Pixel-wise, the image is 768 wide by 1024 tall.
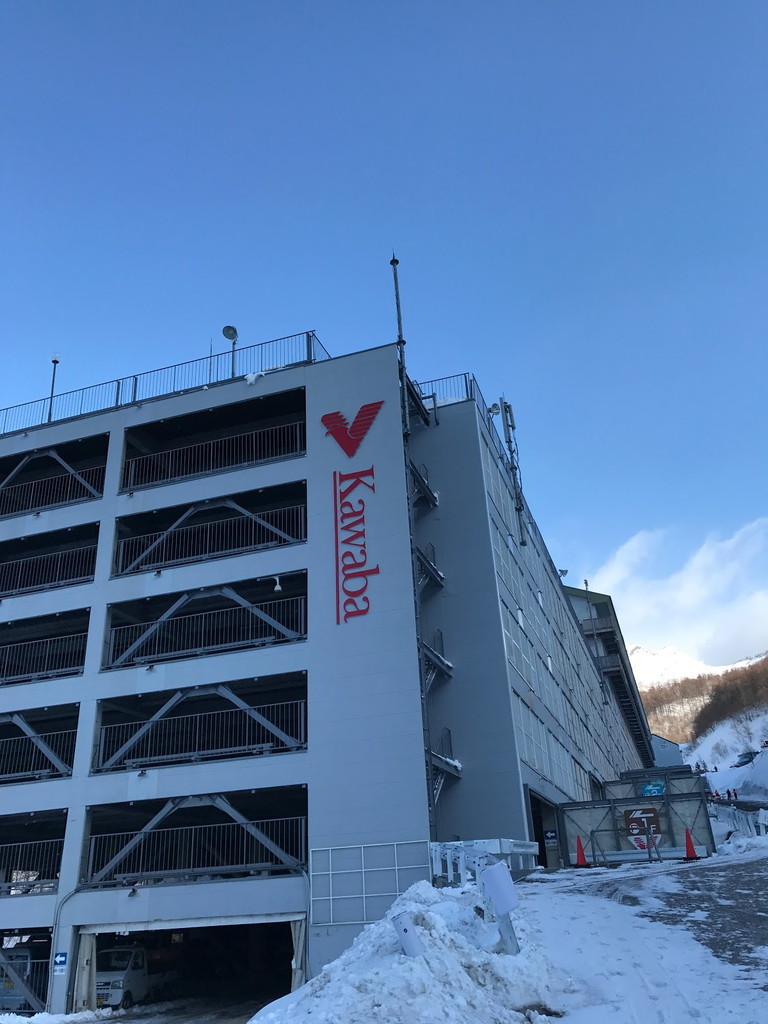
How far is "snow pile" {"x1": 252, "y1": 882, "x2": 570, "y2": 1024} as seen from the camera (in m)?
9.30

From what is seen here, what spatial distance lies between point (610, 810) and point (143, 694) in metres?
18.1

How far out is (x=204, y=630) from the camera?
107ft

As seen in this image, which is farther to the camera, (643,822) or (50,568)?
(50,568)

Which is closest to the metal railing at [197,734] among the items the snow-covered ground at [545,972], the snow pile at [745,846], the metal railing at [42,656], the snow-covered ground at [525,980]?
the metal railing at [42,656]

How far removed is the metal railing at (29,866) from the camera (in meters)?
28.2

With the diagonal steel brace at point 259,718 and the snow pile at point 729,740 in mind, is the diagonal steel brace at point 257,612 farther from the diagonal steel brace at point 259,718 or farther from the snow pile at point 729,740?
the snow pile at point 729,740

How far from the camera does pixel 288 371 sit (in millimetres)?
31984

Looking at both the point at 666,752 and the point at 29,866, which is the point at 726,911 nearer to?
the point at 29,866

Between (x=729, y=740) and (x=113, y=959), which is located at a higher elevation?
(x=729, y=740)

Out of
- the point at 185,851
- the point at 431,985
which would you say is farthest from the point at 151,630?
the point at 431,985

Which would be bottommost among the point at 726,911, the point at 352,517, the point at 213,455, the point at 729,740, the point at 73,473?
the point at 726,911

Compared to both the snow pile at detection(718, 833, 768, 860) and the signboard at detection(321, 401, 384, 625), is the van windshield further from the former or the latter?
the snow pile at detection(718, 833, 768, 860)

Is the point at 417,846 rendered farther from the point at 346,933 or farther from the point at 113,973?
the point at 113,973

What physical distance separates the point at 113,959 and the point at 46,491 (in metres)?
19.4
